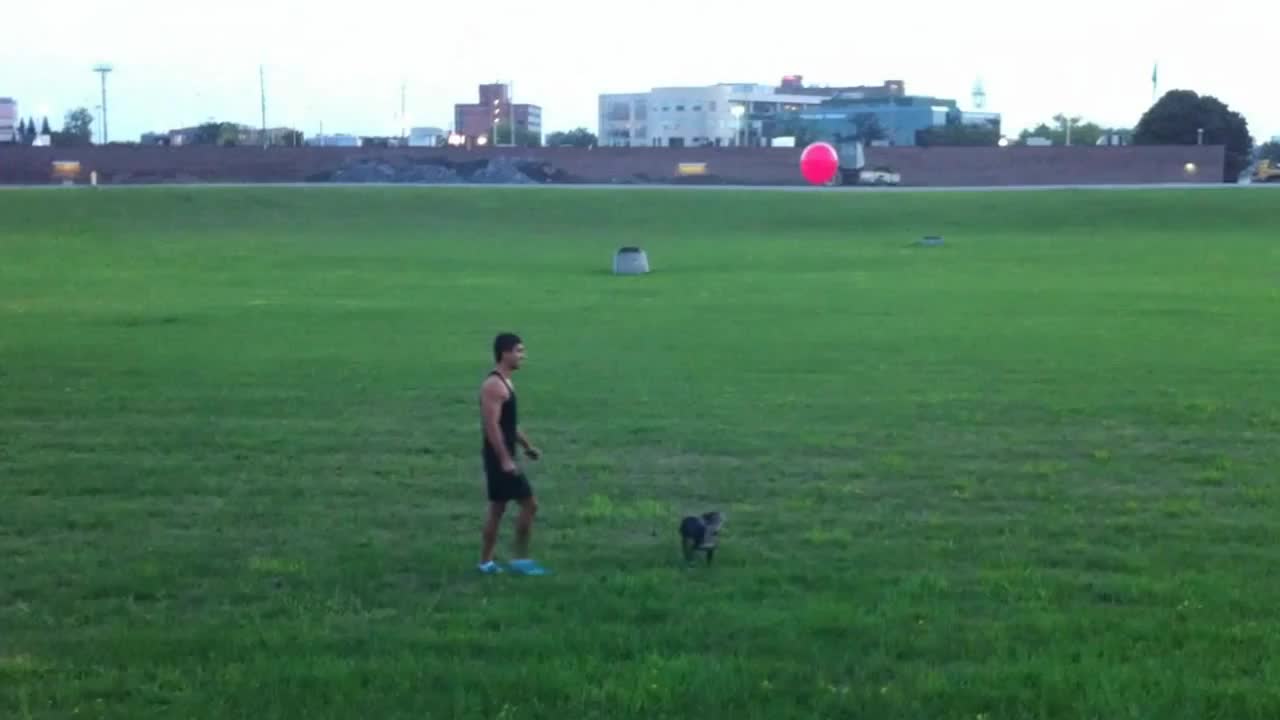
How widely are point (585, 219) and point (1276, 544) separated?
52883 mm

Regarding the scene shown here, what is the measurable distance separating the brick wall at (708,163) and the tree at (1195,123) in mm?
19546

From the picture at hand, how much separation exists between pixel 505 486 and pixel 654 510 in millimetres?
2010

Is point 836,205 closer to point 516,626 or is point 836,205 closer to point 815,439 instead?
point 815,439

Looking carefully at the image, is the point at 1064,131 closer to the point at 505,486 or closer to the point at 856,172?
the point at 856,172

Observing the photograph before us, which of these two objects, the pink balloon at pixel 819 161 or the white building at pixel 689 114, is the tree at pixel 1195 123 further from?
the white building at pixel 689 114

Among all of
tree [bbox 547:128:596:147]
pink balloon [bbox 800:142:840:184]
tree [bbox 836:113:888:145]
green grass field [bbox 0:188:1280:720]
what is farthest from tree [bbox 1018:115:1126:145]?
green grass field [bbox 0:188:1280:720]

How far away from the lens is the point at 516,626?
751 cm

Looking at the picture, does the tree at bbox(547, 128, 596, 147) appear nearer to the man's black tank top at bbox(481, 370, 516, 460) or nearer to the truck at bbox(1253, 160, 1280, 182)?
the truck at bbox(1253, 160, 1280, 182)

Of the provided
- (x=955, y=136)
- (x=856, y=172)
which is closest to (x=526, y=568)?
(x=856, y=172)

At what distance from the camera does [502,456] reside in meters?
8.63

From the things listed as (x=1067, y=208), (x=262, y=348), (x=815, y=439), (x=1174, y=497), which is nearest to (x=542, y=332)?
(x=262, y=348)

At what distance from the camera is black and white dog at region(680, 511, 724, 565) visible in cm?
866

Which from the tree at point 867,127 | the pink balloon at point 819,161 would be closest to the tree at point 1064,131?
the tree at point 867,127

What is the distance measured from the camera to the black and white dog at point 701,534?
8664 millimetres
